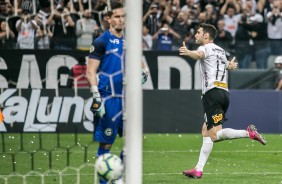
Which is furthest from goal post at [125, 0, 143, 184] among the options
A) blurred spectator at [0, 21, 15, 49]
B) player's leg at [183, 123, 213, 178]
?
blurred spectator at [0, 21, 15, 49]

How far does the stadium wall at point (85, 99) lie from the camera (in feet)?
66.4

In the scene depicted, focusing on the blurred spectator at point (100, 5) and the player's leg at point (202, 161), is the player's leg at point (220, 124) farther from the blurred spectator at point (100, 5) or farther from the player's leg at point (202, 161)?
the blurred spectator at point (100, 5)

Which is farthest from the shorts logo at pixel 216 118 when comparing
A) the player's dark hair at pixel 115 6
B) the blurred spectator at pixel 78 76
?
the blurred spectator at pixel 78 76

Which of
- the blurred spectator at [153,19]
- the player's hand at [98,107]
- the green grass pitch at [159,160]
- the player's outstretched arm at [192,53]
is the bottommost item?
the green grass pitch at [159,160]

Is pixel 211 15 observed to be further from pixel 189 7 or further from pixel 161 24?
pixel 161 24

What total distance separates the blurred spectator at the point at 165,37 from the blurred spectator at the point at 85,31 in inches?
59.4

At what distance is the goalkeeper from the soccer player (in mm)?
2208

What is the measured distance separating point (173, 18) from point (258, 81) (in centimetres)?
262

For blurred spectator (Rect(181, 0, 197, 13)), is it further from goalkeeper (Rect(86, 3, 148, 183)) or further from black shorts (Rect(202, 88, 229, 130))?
goalkeeper (Rect(86, 3, 148, 183))

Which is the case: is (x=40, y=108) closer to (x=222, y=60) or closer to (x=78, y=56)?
(x=78, y=56)

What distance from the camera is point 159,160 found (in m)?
15.1

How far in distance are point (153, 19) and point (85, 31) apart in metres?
1.93

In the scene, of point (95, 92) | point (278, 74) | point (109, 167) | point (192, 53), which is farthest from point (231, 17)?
point (109, 167)

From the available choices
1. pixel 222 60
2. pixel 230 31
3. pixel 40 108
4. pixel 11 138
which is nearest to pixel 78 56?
pixel 40 108
